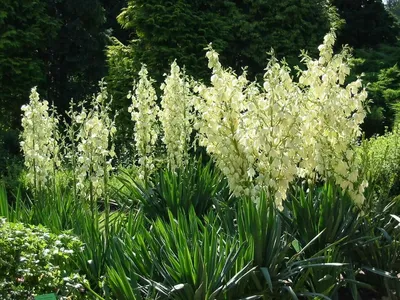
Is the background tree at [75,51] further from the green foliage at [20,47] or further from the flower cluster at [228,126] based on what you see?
the flower cluster at [228,126]

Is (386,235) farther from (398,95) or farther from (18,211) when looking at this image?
(398,95)

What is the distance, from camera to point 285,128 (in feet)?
14.8

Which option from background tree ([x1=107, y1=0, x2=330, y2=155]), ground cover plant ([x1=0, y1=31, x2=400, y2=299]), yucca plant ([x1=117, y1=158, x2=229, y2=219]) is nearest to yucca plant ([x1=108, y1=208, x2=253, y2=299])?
ground cover plant ([x1=0, y1=31, x2=400, y2=299])

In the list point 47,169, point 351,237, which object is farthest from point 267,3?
point 351,237

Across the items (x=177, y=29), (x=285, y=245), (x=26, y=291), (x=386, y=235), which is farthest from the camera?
(x=177, y=29)

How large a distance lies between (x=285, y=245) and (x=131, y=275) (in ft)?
3.26

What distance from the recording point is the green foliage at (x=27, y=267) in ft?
10.7

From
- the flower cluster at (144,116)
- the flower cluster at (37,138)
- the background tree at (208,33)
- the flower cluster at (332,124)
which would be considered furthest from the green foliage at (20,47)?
the flower cluster at (332,124)

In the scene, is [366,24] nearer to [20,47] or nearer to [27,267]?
[20,47]

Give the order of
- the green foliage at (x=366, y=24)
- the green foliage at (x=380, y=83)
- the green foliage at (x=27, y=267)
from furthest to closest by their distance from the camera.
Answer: the green foliage at (x=366, y=24)
the green foliage at (x=380, y=83)
the green foliage at (x=27, y=267)

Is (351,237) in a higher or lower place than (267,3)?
lower

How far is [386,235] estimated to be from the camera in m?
4.30

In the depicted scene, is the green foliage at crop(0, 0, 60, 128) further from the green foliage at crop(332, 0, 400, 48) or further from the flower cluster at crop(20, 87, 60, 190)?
the flower cluster at crop(20, 87, 60, 190)

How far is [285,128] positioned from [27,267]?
6.70 ft
